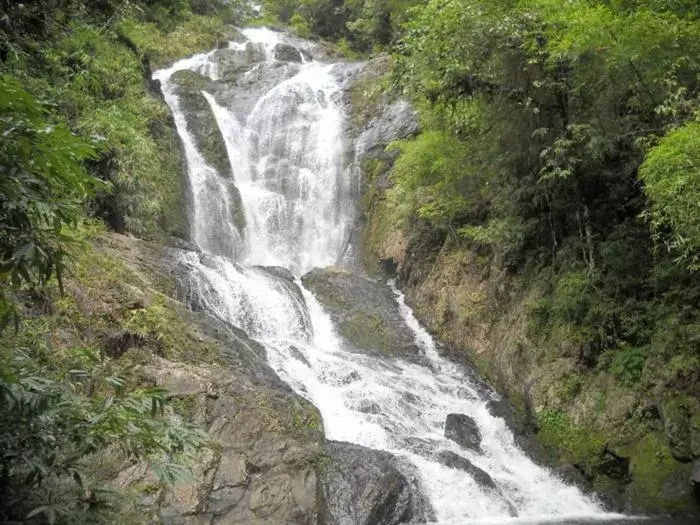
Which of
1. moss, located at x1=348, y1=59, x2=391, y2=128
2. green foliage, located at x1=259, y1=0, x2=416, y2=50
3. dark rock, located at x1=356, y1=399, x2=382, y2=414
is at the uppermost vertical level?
green foliage, located at x1=259, y1=0, x2=416, y2=50

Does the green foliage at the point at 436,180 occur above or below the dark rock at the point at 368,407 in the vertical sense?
above

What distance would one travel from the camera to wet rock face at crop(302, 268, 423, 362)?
14493mm

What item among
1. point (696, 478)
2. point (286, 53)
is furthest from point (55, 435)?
point (286, 53)

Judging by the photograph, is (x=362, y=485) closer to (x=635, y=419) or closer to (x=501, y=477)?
(x=501, y=477)

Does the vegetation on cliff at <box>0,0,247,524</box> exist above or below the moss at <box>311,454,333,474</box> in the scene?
above

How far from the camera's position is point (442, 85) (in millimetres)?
11109

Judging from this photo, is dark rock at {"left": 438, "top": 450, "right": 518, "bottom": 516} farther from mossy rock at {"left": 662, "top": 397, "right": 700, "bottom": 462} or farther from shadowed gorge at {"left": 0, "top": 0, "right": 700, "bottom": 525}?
mossy rock at {"left": 662, "top": 397, "right": 700, "bottom": 462}

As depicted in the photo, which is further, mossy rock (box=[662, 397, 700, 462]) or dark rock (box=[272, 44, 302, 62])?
dark rock (box=[272, 44, 302, 62])

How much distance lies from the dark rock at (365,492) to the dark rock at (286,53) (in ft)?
91.9

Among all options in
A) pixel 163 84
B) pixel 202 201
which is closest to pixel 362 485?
pixel 202 201

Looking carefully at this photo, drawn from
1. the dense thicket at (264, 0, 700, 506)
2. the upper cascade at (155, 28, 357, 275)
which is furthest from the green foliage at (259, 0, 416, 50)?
the dense thicket at (264, 0, 700, 506)

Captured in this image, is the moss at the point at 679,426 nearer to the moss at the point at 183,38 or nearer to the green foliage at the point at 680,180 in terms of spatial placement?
the green foliage at the point at 680,180

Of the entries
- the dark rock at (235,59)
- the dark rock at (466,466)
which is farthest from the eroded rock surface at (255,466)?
the dark rock at (235,59)

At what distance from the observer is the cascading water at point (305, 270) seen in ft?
29.5
